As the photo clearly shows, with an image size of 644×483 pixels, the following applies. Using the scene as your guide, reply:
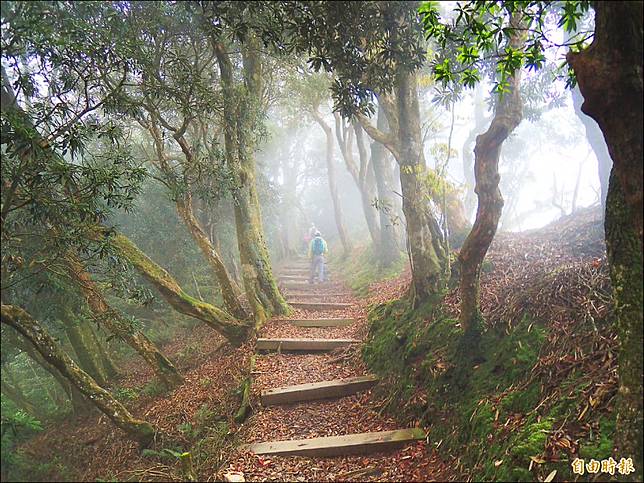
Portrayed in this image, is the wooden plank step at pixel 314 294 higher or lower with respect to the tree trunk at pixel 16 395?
lower

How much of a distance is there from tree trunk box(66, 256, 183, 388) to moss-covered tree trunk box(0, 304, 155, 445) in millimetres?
1205

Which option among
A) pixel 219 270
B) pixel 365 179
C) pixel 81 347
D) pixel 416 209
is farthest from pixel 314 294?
pixel 81 347

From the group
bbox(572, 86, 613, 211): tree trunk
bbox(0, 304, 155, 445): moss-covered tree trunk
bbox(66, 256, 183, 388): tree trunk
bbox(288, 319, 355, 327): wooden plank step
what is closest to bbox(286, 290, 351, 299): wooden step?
bbox(288, 319, 355, 327): wooden plank step

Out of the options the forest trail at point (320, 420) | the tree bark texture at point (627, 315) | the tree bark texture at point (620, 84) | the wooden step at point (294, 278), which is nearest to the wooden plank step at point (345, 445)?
the forest trail at point (320, 420)

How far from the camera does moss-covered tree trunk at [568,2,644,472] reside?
2.37 m

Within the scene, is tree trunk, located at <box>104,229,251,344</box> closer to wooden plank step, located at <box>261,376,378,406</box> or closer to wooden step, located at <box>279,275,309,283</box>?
wooden plank step, located at <box>261,376,378,406</box>

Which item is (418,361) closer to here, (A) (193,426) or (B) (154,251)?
(A) (193,426)

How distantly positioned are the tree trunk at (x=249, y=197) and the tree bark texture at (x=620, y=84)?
23.8 ft

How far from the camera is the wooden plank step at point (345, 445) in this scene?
15.3 feet

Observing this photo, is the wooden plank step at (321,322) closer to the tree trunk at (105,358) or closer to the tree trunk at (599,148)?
the tree trunk at (105,358)

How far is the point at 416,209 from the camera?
24.7 ft

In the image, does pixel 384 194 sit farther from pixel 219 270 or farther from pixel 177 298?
pixel 177 298

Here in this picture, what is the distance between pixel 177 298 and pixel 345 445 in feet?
15.1

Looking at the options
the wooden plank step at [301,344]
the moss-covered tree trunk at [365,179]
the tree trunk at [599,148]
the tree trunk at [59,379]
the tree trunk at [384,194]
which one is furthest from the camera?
the moss-covered tree trunk at [365,179]
